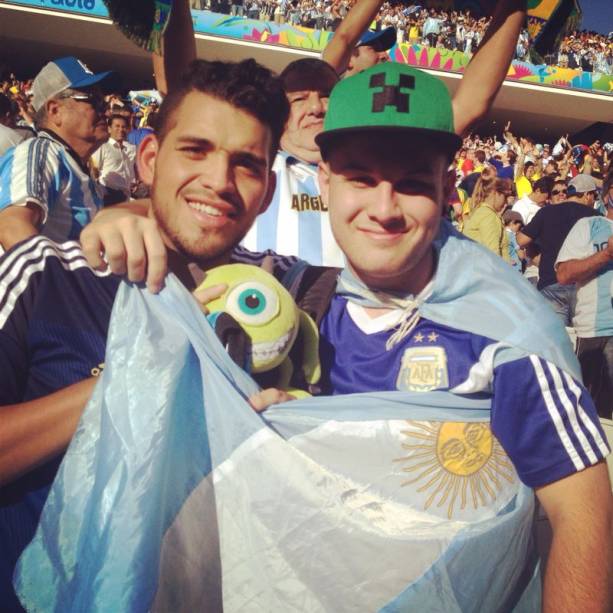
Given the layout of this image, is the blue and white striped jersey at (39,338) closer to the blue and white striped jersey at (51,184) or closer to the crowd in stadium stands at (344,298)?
the crowd in stadium stands at (344,298)

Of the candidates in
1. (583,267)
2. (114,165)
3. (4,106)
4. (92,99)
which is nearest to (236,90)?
(92,99)

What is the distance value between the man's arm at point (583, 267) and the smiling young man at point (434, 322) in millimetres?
2730

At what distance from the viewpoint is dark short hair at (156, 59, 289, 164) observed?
1598mm

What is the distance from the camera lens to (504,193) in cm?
623

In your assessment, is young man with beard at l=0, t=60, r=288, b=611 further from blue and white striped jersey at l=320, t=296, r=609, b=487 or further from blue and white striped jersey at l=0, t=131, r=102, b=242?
blue and white striped jersey at l=0, t=131, r=102, b=242

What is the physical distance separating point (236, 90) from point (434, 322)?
779mm

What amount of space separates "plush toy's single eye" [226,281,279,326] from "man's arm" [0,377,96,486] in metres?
0.32

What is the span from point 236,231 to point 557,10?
1.44 metres

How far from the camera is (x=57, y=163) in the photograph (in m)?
3.12

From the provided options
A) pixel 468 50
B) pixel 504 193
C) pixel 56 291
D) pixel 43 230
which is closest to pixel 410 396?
pixel 56 291

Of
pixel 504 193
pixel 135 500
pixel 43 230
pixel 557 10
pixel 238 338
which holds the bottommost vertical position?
pixel 504 193

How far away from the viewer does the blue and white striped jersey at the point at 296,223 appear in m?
2.49

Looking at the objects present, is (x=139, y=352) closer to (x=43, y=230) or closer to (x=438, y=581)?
(x=438, y=581)

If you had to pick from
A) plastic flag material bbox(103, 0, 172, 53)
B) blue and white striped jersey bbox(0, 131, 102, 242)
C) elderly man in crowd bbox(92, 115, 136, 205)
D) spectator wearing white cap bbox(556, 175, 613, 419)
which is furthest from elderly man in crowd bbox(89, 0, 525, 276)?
elderly man in crowd bbox(92, 115, 136, 205)
